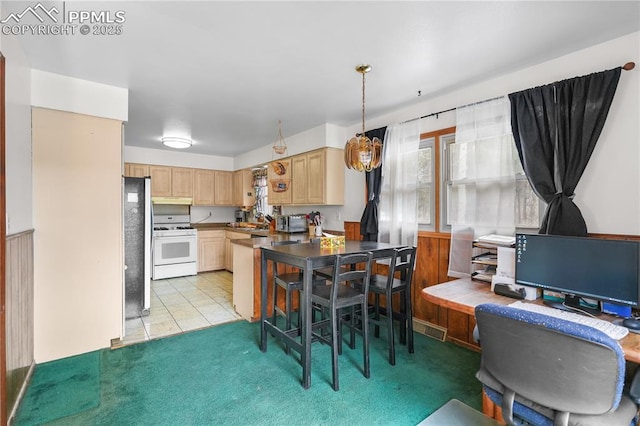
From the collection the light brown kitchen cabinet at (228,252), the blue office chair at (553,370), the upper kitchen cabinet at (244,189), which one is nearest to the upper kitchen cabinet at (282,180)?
the upper kitchen cabinet at (244,189)

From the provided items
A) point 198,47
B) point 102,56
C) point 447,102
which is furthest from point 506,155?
point 102,56

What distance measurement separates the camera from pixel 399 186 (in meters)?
3.47

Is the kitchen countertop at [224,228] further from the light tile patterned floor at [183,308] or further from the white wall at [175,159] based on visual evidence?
the white wall at [175,159]

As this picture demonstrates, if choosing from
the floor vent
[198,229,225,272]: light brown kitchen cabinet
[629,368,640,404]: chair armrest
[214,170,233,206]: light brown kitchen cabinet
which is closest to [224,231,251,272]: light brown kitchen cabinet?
[198,229,225,272]: light brown kitchen cabinet

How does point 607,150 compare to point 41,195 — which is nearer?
point 607,150

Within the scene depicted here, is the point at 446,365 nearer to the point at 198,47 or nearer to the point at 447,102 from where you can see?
the point at 447,102

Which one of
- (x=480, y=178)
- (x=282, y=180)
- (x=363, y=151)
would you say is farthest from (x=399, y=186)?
(x=282, y=180)

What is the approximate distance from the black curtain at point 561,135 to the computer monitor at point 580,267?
1.41 ft

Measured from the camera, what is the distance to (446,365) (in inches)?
101

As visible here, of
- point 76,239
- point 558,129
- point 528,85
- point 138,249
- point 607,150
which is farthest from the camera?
point 138,249

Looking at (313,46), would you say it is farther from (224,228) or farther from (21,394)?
(224,228)

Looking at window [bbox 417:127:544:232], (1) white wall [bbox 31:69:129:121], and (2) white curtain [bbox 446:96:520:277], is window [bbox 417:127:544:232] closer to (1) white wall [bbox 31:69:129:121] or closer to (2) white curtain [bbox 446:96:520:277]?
(2) white curtain [bbox 446:96:520:277]

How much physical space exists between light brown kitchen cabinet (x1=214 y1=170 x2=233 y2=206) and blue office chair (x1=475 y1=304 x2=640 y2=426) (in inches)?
237

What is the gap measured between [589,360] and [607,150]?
1764 mm
